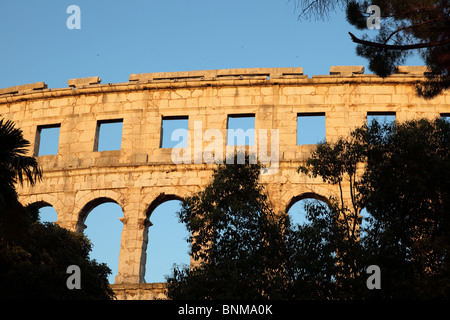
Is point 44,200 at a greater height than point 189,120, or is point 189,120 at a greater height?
point 189,120

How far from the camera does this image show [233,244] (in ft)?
64.0

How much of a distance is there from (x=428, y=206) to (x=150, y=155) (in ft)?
48.6

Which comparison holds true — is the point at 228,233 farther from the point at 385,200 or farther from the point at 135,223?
the point at 135,223

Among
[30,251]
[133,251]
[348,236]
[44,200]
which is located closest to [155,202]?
[133,251]

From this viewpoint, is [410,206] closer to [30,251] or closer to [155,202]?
[30,251]

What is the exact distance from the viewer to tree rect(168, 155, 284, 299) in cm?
1806

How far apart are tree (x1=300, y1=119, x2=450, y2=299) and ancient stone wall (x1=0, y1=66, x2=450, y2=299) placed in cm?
977

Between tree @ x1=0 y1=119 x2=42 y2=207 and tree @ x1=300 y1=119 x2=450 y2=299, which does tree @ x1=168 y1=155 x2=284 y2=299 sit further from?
tree @ x1=0 y1=119 x2=42 y2=207

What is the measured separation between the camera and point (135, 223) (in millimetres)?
30016

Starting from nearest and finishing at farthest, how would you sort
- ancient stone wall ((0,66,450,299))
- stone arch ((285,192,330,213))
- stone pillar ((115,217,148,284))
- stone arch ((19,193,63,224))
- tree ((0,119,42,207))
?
tree ((0,119,42,207)) < stone pillar ((115,217,148,284)) < stone arch ((285,192,330,213)) < ancient stone wall ((0,66,450,299)) < stone arch ((19,193,63,224))

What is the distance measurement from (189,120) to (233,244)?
12786mm

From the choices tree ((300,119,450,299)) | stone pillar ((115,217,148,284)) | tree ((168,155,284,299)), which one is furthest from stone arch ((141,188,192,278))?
tree ((300,119,450,299))

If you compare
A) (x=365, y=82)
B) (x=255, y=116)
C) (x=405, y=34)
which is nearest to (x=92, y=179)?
(x=255, y=116)
